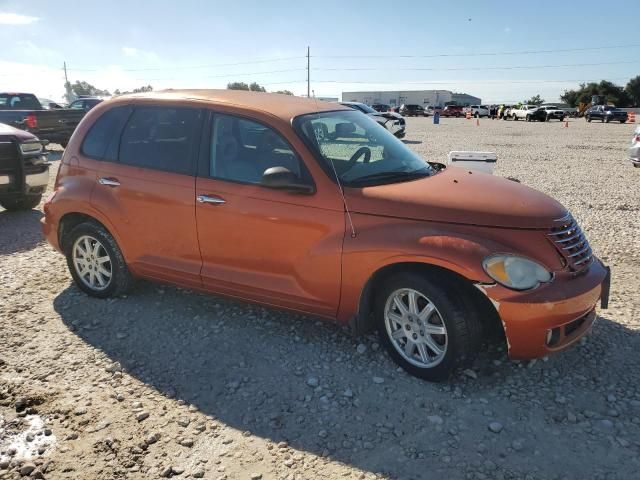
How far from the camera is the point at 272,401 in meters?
3.21

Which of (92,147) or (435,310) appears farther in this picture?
(92,147)

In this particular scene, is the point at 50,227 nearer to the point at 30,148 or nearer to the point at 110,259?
the point at 110,259

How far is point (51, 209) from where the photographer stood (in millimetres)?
4664

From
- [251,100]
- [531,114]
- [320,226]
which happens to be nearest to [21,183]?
[251,100]

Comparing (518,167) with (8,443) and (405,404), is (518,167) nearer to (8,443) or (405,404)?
(405,404)

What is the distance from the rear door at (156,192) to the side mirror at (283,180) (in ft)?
2.42

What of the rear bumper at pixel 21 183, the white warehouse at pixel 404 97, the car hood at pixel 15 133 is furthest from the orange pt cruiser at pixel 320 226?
the white warehouse at pixel 404 97

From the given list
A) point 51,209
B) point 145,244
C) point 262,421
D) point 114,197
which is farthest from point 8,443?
point 51,209

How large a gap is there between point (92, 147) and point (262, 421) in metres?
2.91

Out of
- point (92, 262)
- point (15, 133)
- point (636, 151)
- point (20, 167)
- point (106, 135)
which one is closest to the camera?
point (106, 135)

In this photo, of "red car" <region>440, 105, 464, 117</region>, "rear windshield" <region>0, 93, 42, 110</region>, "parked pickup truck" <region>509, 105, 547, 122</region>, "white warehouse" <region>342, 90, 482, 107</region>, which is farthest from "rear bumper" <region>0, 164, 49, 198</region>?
"white warehouse" <region>342, 90, 482, 107</region>

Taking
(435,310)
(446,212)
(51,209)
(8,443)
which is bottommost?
(8,443)

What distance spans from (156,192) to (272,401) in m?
1.91

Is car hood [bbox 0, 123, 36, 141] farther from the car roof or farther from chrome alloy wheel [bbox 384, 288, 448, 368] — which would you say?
chrome alloy wheel [bbox 384, 288, 448, 368]
